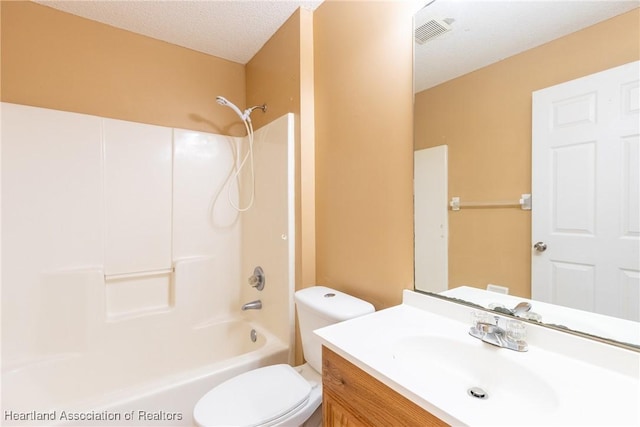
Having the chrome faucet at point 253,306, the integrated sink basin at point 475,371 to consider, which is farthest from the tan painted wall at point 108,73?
the integrated sink basin at point 475,371

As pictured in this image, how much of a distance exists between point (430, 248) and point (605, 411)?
2.05 ft

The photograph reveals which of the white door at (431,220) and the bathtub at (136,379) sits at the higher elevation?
the white door at (431,220)

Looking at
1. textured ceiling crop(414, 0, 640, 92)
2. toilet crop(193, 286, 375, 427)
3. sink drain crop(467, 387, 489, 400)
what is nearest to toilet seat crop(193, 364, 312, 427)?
toilet crop(193, 286, 375, 427)

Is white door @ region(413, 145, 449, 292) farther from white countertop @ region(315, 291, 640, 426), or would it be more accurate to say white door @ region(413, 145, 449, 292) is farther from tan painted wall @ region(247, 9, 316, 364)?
tan painted wall @ region(247, 9, 316, 364)

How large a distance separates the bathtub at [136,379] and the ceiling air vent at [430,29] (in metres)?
1.61

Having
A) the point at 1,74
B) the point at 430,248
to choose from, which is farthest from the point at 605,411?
the point at 1,74

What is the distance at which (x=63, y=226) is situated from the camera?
1637 millimetres

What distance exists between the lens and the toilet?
105cm

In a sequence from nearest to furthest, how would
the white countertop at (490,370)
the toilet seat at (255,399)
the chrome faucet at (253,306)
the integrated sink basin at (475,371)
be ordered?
the white countertop at (490,370)
the integrated sink basin at (475,371)
the toilet seat at (255,399)
the chrome faucet at (253,306)

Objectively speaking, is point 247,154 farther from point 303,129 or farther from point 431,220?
point 431,220

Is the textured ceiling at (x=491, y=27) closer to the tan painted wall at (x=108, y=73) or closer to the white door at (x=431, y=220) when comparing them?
the white door at (x=431, y=220)

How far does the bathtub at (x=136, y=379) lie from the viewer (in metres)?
1.15

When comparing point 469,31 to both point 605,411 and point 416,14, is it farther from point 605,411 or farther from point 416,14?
point 605,411

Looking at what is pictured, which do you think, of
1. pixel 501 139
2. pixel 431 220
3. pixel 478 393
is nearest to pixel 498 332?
pixel 478 393
